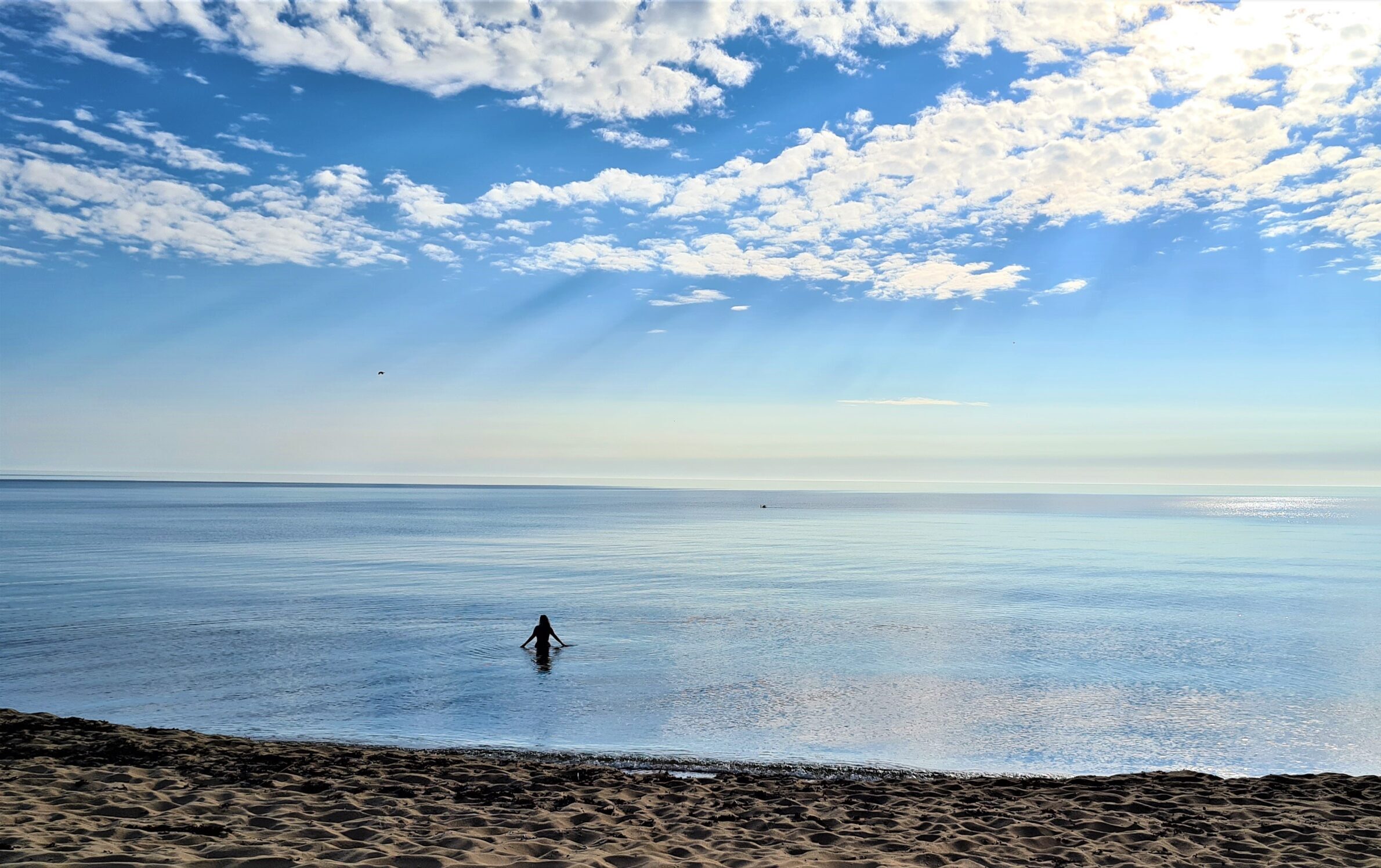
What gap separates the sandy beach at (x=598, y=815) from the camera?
9391 mm

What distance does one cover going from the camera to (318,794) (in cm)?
1190

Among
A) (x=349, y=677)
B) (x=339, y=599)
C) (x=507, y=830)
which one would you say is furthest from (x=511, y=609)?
(x=507, y=830)

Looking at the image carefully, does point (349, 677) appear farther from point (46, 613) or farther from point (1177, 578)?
point (1177, 578)

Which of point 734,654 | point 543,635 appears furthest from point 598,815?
point 734,654

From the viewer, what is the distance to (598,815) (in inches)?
444

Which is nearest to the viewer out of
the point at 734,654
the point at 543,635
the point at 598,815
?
the point at 598,815

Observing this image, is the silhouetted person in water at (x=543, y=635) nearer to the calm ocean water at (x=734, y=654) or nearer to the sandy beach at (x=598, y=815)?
the calm ocean water at (x=734, y=654)

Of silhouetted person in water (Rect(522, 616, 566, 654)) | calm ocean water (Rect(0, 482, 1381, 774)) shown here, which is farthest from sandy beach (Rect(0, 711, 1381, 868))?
silhouetted person in water (Rect(522, 616, 566, 654))

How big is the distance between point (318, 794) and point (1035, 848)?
9.57 m

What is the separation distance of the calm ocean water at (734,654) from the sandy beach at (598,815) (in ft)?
11.2

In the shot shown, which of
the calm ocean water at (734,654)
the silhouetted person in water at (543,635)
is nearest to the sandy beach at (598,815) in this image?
the calm ocean water at (734,654)

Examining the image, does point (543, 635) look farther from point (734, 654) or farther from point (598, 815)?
point (598, 815)

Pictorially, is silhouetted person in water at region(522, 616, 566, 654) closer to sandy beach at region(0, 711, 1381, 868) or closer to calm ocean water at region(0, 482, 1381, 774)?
calm ocean water at region(0, 482, 1381, 774)

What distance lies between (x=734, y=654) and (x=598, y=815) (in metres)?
17.0
